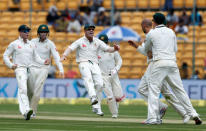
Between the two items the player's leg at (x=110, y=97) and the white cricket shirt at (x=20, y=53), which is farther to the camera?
the player's leg at (x=110, y=97)

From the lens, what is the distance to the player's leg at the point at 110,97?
1902 cm

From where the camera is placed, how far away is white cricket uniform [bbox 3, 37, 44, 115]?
1758 centimetres

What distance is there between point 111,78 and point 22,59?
3.24 m

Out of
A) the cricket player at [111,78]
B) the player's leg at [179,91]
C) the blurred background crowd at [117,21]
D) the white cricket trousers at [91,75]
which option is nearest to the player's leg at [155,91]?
the player's leg at [179,91]

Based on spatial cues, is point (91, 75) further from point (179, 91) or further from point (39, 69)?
point (179, 91)

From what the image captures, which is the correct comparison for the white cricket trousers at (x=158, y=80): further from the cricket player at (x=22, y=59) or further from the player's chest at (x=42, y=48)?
the player's chest at (x=42, y=48)

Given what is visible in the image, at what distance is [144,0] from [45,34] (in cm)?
1575

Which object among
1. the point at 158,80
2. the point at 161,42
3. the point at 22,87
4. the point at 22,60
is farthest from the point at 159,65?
the point at 22,60

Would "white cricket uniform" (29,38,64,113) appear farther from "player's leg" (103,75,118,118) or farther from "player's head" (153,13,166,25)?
"player's head" (153,13,166,25)

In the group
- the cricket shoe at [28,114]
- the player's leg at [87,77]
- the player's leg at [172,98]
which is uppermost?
the player's leg at [87,77]

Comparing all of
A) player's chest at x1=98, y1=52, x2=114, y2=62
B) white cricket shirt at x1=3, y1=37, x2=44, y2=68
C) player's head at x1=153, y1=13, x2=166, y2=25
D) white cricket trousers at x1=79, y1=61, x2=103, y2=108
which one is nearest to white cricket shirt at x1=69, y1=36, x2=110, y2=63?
white cricket trousers at x1=79, y1=61, x2=103, y2=108

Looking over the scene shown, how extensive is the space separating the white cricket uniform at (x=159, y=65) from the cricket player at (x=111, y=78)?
403 cm

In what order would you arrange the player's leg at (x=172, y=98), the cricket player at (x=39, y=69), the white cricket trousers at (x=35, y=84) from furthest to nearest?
the cricket player at (x=39, y=69)
the white cricket trousers at (x=35, y=84)
the player's leg at (x=172, y=98)

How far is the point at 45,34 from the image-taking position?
18875 mm
